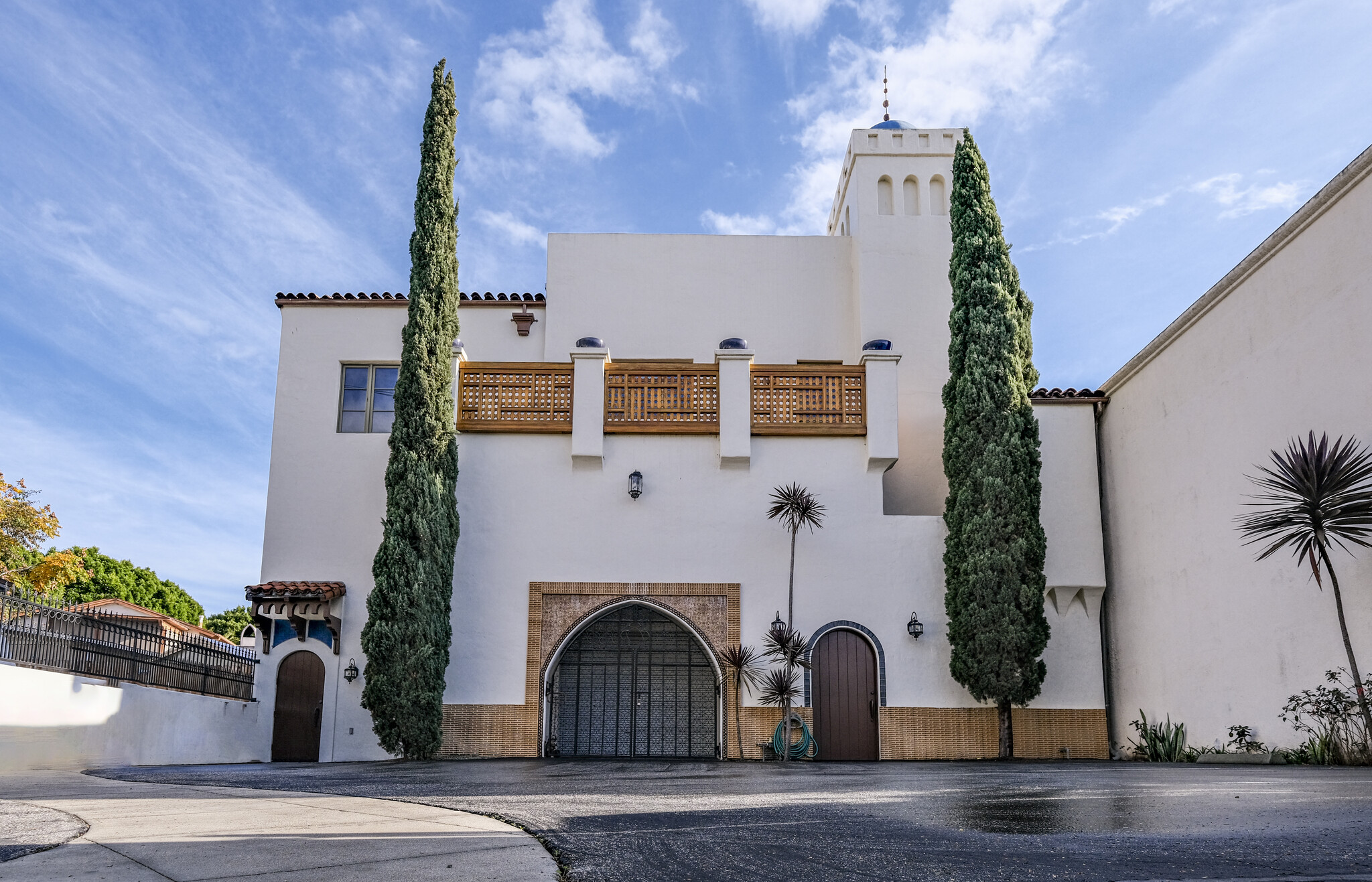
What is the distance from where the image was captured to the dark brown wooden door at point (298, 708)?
14445 mm

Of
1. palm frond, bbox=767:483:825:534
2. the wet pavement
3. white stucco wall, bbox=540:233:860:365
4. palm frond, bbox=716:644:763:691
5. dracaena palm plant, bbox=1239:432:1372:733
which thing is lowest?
the wet pavement

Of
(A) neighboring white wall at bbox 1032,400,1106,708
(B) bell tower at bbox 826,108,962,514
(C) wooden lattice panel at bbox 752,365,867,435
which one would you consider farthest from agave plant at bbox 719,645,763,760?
(A) neighboring white wall at bbox 1032,400,1106,708

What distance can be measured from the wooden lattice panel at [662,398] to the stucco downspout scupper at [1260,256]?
18.5 ft

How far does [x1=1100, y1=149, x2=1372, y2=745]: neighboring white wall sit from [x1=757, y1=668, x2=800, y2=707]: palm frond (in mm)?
4410

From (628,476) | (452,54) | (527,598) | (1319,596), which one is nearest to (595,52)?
(452,54)

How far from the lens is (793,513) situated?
46.5 ft

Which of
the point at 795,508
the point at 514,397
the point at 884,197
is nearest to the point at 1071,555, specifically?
the point at 795,508

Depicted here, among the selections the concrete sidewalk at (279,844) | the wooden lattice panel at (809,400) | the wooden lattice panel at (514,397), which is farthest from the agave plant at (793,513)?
the concrete sidewalk at (279,844)

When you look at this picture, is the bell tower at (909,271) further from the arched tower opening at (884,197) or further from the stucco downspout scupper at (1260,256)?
the stucco downspout scupper at (1260,256)

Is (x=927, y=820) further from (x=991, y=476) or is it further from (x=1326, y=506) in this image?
(x=991, y=476)

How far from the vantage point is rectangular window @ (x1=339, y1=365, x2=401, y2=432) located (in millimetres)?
15859

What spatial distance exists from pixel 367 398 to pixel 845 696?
27.2 ft

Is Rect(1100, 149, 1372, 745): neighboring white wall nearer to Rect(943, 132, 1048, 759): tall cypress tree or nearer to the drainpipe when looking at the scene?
the drainpipe

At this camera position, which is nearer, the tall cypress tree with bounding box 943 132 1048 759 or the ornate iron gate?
the tall cypress tree with bounding box 943 132 1048 759
